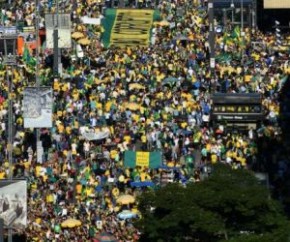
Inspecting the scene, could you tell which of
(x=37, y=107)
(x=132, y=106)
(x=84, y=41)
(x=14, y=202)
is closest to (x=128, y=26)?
(x=84, y=41)

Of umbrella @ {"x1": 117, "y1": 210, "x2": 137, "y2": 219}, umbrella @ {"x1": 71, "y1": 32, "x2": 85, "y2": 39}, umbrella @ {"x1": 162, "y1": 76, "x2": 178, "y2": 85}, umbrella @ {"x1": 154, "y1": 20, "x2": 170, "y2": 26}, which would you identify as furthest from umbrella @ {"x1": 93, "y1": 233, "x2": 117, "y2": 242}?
umbrella @ {"x1": 154, "y1": 20, "x2": 170, "y2": 26}

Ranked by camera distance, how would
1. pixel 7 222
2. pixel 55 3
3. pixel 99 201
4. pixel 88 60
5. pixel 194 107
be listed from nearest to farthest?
pixel 7 222 < pixel 99 201 < pixel 194 107 < pixel 88 60 < pixel 55 3

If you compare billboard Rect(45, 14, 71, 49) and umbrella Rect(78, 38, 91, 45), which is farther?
umbrella Rect(78, 38, 91, 45)

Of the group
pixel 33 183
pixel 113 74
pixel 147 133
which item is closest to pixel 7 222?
pixel 33 183

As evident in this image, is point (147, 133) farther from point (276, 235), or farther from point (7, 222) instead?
point (276, 235)

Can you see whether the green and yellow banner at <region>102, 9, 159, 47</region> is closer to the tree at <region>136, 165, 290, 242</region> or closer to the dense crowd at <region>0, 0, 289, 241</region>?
the dense crowd at <region>0, 0, 289, 241</region>

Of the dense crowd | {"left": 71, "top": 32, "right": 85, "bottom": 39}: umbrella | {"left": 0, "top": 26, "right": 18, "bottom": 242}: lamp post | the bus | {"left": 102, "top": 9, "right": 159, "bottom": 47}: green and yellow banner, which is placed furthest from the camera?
{"left": 102, "top": 9, "right": 159, "bottom": 47}: green and yellow banner
